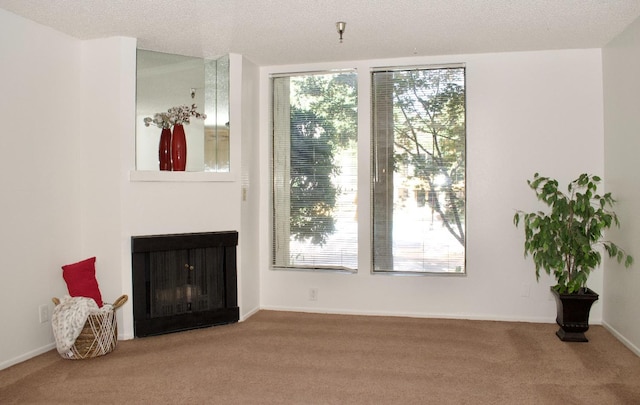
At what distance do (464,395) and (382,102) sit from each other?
2.65 metres

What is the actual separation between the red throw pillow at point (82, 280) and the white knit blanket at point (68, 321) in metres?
Result: 0.19

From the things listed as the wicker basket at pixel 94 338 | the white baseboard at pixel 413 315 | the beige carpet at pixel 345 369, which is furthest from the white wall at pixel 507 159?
the wicker basket at pixel 94 338

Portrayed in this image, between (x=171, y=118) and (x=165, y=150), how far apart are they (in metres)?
0.28

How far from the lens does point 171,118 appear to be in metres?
4.20

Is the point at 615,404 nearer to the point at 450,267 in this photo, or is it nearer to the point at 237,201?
the point at 450,267

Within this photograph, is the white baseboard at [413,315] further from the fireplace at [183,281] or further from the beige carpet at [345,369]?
the fireplace at [183,281]

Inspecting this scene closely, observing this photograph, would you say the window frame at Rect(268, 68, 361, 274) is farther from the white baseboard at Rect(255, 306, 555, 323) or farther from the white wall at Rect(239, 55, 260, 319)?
the white baseboard at Rect(255, 306, 555, 323)

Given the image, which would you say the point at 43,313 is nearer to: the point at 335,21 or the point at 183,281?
the point at 183,281

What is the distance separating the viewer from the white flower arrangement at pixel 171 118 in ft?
13.6

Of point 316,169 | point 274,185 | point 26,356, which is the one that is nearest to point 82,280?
point 26,356

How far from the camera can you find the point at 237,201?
4.37 metres

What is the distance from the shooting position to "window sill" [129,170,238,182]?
394 cm

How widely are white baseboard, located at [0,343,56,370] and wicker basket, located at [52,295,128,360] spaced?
224 mm

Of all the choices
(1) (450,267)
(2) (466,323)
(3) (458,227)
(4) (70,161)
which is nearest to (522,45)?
(3) (458,227)
